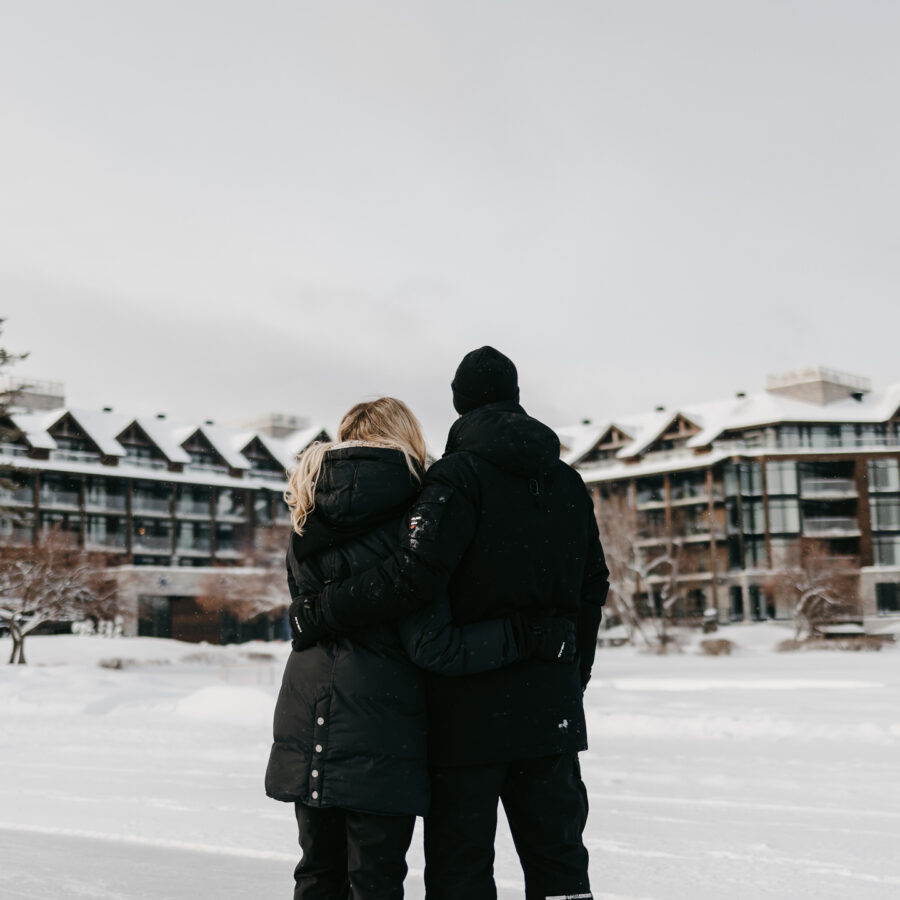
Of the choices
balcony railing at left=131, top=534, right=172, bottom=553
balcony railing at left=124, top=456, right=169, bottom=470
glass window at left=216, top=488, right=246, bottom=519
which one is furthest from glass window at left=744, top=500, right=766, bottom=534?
balcony railing at left=124, top=456, right=169, bottom=470

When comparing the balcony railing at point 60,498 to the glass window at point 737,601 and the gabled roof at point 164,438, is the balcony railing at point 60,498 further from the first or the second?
the glass window at point 737,601

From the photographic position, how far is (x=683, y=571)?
56406mm

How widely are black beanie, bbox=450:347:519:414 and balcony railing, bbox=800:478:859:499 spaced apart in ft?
191

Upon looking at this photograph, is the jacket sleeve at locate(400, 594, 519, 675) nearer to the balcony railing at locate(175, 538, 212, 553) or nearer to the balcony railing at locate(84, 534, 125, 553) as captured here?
the balcony railing at locate(84, 534, 125, 553)

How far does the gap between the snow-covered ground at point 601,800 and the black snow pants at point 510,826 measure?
72.1 inches

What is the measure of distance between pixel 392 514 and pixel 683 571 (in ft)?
180

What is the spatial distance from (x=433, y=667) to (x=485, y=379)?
3.02ft

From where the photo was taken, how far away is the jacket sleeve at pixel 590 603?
11.3 ft

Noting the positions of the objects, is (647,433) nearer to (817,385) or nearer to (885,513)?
(817,385)

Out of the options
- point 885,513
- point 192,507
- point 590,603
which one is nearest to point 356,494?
point 590,603

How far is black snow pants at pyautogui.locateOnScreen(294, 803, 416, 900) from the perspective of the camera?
3.04 m

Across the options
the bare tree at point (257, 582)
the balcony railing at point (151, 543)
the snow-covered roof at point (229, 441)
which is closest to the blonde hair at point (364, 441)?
the bare tree at point (257, 582)

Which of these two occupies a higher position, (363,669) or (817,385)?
(817,385)

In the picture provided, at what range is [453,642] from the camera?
9.99ft
